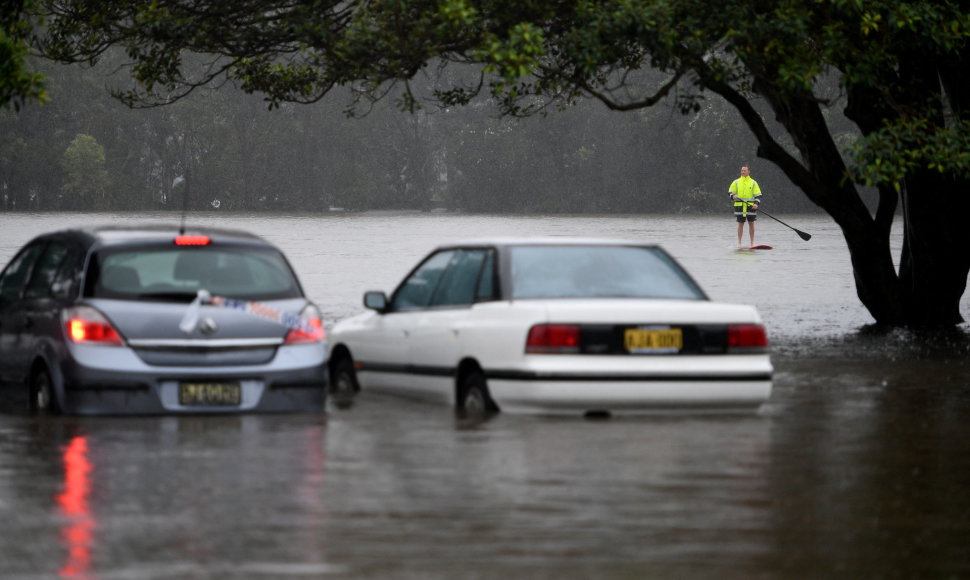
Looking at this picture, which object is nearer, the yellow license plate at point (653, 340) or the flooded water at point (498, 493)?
the flooded water at point (498, 493)

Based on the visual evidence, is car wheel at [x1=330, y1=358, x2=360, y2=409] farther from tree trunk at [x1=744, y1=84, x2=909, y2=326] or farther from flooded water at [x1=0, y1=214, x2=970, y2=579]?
tree trunk at [x1=744, y1=84, x2=909, y2=326]

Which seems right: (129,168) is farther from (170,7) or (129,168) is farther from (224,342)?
(224,342)

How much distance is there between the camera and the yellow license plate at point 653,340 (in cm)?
1145

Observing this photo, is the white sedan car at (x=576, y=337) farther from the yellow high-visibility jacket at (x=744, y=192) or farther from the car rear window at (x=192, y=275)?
the yellow high-visibility jacket at (x=744, y=192)

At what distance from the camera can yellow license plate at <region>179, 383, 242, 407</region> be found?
11570 mm

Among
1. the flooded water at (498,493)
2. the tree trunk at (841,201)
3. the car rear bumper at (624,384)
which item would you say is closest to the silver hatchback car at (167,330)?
the flooded water at (498,493)

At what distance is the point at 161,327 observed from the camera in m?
11.6

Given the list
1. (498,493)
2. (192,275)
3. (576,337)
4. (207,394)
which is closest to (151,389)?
(207,394)

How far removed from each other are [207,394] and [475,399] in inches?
64.1

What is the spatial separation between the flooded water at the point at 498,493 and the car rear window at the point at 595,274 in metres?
0.82

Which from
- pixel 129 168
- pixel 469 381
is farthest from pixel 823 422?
pixel 129 168

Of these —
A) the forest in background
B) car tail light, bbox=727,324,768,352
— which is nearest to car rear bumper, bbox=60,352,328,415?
car tail light, bbox=727,324,768,352

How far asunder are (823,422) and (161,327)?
4276mm

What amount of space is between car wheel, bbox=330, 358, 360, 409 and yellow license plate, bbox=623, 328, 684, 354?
9.04ft
